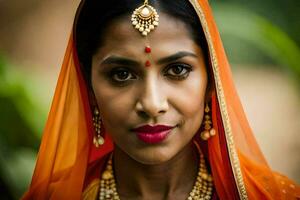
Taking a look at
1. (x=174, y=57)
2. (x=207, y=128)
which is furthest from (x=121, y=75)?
(x=207, y=128)

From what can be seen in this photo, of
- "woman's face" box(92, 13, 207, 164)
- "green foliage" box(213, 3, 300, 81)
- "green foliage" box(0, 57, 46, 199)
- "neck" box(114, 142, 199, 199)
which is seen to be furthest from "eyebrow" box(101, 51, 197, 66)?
"green foliage" box(0, 57, 46, 199)

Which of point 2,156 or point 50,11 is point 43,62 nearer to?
point 50,11

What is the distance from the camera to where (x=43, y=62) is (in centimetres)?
180

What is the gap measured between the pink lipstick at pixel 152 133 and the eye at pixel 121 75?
0.12 meters

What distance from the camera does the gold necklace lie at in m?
1.23

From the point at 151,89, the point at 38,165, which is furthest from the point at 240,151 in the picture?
the point at 38,165

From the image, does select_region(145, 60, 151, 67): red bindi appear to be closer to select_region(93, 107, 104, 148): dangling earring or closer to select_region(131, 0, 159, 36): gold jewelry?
select_region(131, 0, 159, 36): gold jewelry

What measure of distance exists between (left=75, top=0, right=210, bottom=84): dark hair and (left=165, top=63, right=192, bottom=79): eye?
2.8 inches

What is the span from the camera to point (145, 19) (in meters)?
1.05

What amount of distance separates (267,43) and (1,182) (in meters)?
1.13

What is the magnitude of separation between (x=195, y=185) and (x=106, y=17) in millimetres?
499

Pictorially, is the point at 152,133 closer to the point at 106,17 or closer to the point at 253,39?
the point at 106,17

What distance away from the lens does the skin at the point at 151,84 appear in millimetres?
A: 1053

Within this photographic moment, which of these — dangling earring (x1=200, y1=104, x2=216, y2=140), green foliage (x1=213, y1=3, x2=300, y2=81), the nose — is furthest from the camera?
green foliage (x1=213, y1=3, x2=300, y2=81)
